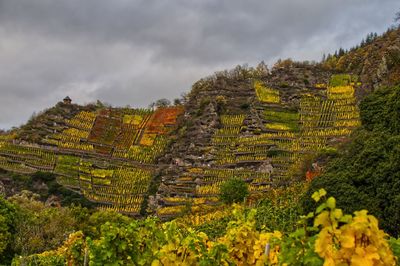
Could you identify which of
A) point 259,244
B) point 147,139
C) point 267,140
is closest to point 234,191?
point 267,140

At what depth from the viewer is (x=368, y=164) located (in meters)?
12.1

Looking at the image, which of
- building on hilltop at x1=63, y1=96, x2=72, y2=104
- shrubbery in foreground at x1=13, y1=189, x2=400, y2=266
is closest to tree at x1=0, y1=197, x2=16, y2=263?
shrubbery in foreground at x1=13, y1=189, x2=400, y2=266

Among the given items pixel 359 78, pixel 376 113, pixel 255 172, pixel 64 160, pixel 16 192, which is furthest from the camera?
pixel 359 78

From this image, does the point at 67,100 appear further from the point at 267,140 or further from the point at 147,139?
the point at 267,140

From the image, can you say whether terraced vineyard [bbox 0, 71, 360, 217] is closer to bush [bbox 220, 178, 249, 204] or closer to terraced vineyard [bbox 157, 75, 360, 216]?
terraced vineyard [bbox 157, 75, 360, 216]

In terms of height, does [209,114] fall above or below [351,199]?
above

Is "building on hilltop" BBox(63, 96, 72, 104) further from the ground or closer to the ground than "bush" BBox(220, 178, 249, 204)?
further from the ground

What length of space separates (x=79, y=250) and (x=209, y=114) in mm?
40259

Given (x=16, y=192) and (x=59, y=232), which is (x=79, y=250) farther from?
(x=16, y=192)

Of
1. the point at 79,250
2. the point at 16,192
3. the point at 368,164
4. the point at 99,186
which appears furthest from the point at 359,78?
the point at 79,250

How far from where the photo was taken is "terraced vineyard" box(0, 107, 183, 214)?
43.1m

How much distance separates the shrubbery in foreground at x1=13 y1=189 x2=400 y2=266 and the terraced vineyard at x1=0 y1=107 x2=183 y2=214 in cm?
3481

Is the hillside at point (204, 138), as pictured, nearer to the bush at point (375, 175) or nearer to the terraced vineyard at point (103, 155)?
the terraced vineyard at point (103, 155)

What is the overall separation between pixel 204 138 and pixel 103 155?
1180 cm
